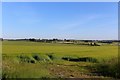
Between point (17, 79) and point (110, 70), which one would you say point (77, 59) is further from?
point (17, 79)

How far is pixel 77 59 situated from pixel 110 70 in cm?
2068

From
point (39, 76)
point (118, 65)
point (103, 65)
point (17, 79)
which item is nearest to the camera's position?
point (17, 79)

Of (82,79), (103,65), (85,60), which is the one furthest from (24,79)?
(85,60)

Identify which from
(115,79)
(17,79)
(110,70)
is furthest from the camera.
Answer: (110,70)

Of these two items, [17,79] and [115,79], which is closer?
[17,79]

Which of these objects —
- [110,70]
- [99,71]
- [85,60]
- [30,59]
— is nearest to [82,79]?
[110,70]

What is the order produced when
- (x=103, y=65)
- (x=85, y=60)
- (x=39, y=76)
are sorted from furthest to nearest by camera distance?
(x=85, y=60), (x=103, y=65), (x=39, y=76)

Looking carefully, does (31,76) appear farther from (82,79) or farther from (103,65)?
(103,65)

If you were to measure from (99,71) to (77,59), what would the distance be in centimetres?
1864

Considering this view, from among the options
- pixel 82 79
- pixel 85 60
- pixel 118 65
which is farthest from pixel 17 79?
pixel 85 60

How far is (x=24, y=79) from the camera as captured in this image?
594 inches

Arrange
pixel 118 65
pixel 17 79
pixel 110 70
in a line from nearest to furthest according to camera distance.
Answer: pixel 17 79, pixel 118 65, pixel 110 70

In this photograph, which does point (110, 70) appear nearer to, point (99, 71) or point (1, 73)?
point (99, 71)

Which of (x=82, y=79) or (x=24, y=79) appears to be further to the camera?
(x=82, y=79)
